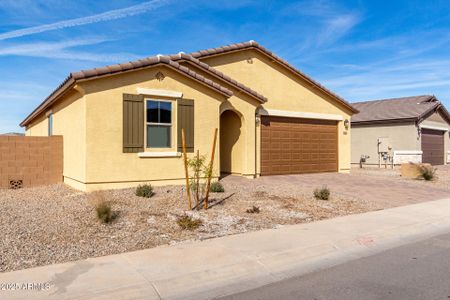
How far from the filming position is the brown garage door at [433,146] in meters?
27.0

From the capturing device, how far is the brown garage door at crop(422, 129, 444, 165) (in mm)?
26969

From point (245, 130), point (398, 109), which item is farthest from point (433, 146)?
point (245, 130)

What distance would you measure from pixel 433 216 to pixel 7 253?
9204 mm

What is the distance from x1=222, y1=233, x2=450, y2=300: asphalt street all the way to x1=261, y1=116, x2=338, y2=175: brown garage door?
981cm

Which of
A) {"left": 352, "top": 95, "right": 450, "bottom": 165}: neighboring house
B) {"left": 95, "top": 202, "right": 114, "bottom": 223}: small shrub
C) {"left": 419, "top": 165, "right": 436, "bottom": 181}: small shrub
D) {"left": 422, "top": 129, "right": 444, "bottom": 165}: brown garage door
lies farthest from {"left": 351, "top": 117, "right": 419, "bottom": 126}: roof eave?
{"left": 95, "top": 202, "right": 114, "bottom": 223}: small shrub

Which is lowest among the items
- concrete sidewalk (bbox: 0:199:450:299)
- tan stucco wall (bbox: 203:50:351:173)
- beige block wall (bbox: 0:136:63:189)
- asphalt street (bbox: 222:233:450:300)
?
asphalt street (bbox: 222:233:450:300)

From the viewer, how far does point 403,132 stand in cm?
2583

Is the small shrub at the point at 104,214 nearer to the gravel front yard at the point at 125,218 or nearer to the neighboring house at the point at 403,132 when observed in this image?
the gravel front yard at the point at 125,218

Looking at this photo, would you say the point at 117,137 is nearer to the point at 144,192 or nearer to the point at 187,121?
the point at 144,192

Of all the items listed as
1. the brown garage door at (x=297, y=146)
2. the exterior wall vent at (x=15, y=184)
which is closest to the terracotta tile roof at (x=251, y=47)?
the brown garage door at (x=297, y=146)

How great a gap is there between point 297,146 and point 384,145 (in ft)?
36.1

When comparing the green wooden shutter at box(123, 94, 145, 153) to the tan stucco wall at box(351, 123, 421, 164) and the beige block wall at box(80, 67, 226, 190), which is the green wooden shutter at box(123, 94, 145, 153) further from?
the tan stucco wall at box(351, 123, 421, 164)

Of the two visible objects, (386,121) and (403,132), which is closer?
(403,132)

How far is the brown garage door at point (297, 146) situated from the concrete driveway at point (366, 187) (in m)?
0.58
